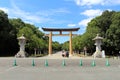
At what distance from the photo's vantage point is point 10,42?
7788 cm

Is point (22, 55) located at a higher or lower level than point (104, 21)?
lower

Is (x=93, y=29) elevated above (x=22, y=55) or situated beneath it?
elevated above

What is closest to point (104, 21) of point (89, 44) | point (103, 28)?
point (103, 28)

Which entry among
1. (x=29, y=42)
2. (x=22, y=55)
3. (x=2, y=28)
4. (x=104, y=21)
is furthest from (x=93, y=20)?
(x=22, y=55)

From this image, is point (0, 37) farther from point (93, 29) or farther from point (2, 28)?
point (93, 29)

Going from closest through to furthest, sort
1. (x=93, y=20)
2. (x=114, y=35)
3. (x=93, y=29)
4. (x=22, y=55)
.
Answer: (x=22, y=55)
(x=114, y=35)
(x=93, y=29)
(x=93, y=20)

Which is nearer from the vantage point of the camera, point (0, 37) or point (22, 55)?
point (22, 55)

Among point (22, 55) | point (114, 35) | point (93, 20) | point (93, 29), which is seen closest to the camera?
point (22, 55)

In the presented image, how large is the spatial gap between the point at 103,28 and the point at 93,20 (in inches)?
206

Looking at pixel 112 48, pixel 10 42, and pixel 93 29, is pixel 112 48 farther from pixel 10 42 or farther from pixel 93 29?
pixel 10 42

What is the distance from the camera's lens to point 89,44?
7488 cm

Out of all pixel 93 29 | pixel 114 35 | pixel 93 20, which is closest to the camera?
pixel 114 35

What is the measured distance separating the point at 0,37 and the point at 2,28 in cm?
273

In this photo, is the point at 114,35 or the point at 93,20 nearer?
the point at 114,35
